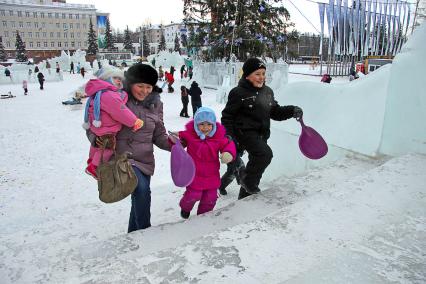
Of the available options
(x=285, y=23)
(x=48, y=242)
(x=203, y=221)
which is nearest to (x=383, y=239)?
(x=203, y=221)

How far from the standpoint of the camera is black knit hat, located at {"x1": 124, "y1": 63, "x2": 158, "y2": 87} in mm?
2621

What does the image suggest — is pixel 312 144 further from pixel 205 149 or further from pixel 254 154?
pixel 205 149

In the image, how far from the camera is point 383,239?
73.2 inches

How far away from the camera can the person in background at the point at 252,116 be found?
3174 millimetres

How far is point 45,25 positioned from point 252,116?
319ft

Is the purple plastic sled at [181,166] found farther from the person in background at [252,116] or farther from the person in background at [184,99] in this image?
the person in background at [184,99]

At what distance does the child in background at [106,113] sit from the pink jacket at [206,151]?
0.59 meters

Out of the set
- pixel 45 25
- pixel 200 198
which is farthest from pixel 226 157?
pixel 45 25

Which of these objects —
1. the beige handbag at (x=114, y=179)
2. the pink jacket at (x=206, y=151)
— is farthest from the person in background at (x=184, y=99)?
the beige handbag at (x=114, y=179)

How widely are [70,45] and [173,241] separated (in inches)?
3877

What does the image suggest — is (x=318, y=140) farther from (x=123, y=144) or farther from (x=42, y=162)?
(x=42, y=162)

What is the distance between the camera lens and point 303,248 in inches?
70.6

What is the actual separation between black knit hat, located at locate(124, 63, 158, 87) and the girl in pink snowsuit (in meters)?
0.50

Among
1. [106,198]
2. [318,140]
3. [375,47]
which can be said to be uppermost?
[375,47]
